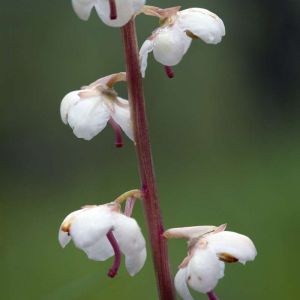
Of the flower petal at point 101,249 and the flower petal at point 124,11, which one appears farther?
the flower petal at point 101,249

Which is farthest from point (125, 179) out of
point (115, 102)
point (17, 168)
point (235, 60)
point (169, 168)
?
point (115, 102)

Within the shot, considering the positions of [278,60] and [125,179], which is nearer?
[125,179]

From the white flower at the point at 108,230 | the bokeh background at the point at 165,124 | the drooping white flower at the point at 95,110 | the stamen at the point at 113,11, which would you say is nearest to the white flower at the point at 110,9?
the stamen at the point at 113,11

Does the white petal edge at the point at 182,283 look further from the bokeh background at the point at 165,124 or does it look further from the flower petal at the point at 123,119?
the bokeh background at the point at 165,124

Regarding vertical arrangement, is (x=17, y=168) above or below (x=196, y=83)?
below

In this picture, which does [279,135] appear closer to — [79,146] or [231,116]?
[231,116]

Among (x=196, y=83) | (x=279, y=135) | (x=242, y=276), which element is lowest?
(x=242, y=276)

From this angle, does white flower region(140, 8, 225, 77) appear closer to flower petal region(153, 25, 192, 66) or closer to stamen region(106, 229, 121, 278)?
flower petal region(153, 25, 192, 66)
